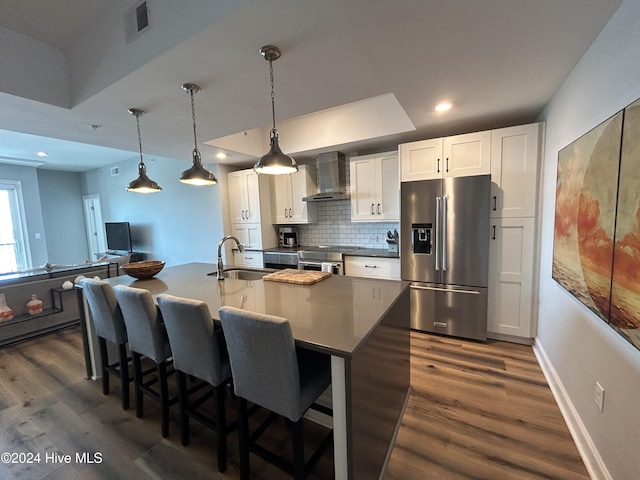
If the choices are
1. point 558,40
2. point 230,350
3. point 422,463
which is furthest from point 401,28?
point 422,463

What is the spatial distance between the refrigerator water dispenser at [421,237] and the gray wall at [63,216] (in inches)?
335

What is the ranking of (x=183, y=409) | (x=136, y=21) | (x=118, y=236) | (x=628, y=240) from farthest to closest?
(x=118, y=236) → (x=183, y=409) → (x=136, y=21) → (x=628, y=240)

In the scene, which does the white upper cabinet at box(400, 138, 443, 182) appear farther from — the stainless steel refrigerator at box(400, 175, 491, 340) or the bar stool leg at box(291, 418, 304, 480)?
the bar stool leg at box(291, 418, 304, 480)

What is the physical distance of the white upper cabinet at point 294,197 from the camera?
428 centimetres

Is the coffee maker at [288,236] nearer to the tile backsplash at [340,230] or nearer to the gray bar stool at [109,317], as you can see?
the tile backsplash at [340,230]

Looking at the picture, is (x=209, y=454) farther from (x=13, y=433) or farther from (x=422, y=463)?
(x=13, y=433)

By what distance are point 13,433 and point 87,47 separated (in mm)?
2753

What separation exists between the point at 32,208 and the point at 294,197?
6.09 metres

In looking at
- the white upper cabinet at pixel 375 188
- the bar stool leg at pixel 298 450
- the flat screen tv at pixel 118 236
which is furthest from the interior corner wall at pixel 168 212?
the bar stool leg at pixel 298 450

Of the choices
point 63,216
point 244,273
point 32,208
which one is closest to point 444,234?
point 244,273

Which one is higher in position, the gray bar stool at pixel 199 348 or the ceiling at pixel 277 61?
the ceiling at pixel 277 61

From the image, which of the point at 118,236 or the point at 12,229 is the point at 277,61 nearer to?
the point at 118,236

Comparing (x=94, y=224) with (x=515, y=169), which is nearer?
(x=515, y=169)

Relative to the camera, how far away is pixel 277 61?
→ 5.43 feet
